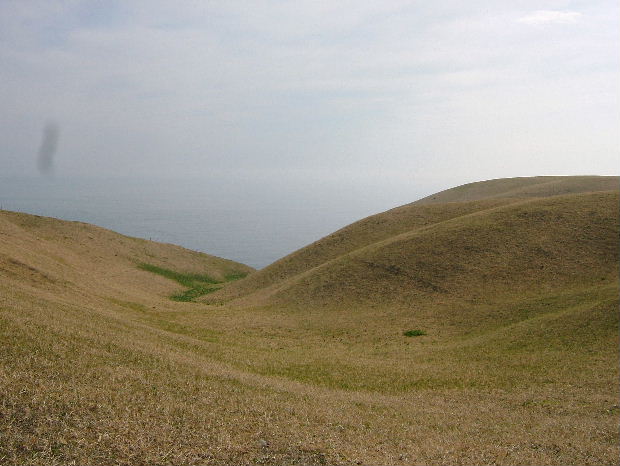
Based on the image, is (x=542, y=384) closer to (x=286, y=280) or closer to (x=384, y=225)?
(x=286, y=280)

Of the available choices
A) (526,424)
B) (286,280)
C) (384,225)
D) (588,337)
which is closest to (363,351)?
(588,337)

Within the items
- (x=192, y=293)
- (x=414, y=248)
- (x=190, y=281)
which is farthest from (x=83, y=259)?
(x=414, y=248)

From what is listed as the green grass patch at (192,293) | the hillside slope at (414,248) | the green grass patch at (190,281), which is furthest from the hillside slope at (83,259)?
the hillside slope at (414,248)

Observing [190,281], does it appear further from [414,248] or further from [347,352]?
[347,352]

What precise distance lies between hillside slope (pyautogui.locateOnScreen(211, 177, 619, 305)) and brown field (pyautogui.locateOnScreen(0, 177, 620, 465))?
0.67ft

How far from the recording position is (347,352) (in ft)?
80.9

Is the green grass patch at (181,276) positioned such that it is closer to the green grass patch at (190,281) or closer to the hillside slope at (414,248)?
the green grass patch at (190,281)

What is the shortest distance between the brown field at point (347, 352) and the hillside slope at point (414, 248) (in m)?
0.20

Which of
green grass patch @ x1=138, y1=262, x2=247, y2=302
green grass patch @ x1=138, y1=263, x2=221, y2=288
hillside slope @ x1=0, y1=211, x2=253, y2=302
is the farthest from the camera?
green grass patch @ x1=138, y1=263, x2=221, y2=288

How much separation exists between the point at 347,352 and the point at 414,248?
17.2 m

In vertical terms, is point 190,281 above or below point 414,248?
below

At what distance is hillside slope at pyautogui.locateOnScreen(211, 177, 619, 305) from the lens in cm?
3525

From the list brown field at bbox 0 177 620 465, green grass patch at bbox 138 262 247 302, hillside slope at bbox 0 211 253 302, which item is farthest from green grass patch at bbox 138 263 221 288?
brown field at bbox 0 177 620 465

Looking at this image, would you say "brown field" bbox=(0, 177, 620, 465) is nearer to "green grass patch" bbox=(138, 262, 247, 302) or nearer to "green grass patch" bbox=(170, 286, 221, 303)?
"green grass patch" bbox=(170, 286, 221, 303)
